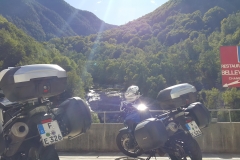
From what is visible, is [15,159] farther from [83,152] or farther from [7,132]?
[83,152]

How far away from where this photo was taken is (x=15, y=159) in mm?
3941

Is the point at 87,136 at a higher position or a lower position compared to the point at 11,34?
lower

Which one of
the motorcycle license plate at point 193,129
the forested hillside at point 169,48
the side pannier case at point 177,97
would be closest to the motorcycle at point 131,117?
the side pannier case at point 177,97

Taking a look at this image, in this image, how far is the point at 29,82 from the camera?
155 inches

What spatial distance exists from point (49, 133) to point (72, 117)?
→ 1.26 feet

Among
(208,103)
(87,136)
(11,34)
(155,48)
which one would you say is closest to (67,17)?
A: (155,48)

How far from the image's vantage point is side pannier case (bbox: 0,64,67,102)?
Result: 12.8ft

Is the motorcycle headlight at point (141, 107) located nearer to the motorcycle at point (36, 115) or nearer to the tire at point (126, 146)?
the tire at point (126, 146)

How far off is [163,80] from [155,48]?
1565 inches

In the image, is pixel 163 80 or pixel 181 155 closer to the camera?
pixel 181 155

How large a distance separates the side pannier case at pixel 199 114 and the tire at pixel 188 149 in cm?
33

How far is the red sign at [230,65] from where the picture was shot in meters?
9.37

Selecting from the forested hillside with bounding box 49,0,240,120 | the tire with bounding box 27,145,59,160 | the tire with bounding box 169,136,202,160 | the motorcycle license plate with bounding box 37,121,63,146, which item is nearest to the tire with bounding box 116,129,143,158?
the tire with bounding box 169,136,202,160

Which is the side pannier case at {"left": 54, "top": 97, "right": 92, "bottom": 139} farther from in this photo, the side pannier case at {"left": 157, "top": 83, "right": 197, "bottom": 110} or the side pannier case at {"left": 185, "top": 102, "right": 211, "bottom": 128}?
the side pannier case at {"left": 185, "top": 102, "right": 211, "bottom": 128}
